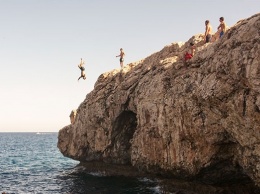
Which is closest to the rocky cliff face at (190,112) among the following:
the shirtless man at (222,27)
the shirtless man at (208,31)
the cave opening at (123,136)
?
the cave opening at (123,136)

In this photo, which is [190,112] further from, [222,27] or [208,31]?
[208,31]

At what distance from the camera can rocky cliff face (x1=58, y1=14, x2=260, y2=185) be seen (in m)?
18.1

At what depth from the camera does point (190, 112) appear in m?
22.1

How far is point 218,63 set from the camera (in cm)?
1984

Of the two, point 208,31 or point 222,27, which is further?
point 208,31

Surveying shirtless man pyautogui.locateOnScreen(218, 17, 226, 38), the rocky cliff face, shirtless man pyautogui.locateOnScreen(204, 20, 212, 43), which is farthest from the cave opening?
shirtless man pyautogui.locateOnScreen(218, 17, 226, 38)

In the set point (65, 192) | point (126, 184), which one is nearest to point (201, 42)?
point (126, 184)

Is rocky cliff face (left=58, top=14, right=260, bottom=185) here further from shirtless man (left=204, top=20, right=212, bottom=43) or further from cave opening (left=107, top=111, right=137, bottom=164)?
shirtless man (left=204, top=20, right=212, bottom=43)

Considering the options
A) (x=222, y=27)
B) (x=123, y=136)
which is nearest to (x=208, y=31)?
(x=222, y=27)

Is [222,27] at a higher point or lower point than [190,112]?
higher

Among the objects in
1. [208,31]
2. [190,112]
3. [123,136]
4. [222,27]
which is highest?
[208,31]

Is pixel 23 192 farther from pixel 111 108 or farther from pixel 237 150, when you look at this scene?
pixel 237 150

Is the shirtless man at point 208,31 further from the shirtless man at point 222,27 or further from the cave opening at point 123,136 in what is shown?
the cave opening at point 123,136

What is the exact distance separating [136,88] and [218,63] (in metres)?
10.9
